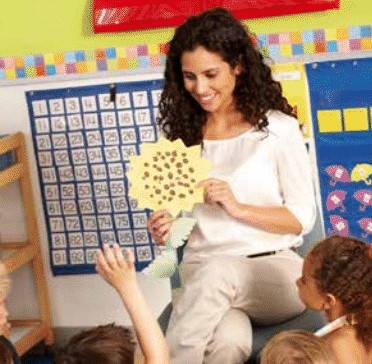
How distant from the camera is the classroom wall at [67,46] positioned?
3258 mm

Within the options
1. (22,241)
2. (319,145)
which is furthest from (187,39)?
(22,241)

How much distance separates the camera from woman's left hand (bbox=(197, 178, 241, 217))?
2.37 m

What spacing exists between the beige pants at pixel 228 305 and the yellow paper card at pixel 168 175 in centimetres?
18

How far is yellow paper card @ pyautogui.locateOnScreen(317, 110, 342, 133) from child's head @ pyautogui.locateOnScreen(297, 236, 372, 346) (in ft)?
3.74

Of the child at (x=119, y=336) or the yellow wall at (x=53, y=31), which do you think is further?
the yellow wall at (x=53, y=31)

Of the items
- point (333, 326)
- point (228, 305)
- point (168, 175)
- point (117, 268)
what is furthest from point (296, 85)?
point (117, 268)

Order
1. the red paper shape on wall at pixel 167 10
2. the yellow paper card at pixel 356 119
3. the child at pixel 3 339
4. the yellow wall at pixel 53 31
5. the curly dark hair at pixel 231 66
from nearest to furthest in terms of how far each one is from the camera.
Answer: the child at pixel 3 339 → the curly dark hair at pixel 231 66 → the red paper shape on wall at pixel 167 10 → the yellow paper card at pixel 356 119 → the yellow wall at pixel 53 31

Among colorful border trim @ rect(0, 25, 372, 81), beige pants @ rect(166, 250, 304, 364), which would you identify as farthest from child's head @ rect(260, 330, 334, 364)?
colorful border trim @ rect(0, 25, 372, 81)

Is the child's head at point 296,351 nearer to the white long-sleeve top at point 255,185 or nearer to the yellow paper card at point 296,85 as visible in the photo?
the white long-sleeve top at point 255,185

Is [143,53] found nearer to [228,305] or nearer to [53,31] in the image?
[53,31]

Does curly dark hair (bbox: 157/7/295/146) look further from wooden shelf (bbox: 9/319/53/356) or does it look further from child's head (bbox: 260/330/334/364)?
wooden shelf (bbox: 9/319/53/356)

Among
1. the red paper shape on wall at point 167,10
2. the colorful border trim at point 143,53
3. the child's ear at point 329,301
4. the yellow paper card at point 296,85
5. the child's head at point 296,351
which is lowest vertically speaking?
the child's head at point 296,351

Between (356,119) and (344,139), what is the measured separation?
0.08 metres

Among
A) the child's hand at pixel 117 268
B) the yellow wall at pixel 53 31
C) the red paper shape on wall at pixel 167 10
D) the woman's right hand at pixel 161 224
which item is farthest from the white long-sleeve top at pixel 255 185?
the yellow wall at pixel 53 31
